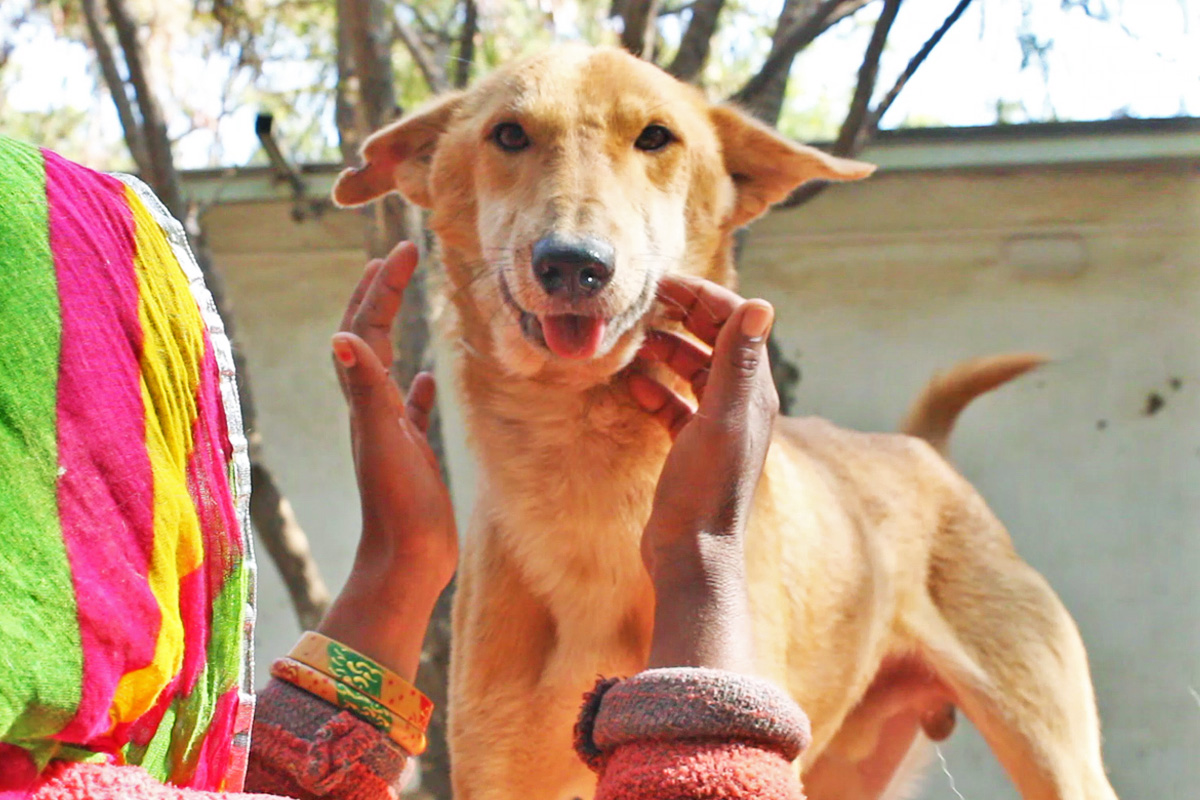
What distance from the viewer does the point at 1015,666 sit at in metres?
3.13

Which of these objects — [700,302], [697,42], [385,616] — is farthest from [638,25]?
[385,616]

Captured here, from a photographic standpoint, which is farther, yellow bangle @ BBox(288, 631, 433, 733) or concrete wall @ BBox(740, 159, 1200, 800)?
concrete wall @ BBox(740, 159, 1200, 800)

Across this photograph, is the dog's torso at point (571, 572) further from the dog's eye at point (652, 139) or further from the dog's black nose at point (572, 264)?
the dog's eye at point (652, 139)

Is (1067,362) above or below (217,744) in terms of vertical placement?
below

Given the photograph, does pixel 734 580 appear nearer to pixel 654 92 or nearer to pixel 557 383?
pixel 557 383

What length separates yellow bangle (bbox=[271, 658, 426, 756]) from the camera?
1.73 metres

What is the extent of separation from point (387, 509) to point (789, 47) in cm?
259

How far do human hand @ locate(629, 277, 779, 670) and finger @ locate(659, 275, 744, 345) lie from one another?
6 cm

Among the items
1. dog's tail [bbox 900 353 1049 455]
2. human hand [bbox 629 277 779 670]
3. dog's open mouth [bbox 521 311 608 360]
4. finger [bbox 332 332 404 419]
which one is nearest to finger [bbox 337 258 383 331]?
finger [bbox 332 332 404 419]

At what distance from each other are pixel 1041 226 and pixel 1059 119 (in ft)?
1.56

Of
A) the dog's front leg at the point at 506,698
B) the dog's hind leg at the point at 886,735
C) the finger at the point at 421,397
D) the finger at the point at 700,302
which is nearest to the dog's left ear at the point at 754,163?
the finger at the point at 700,302

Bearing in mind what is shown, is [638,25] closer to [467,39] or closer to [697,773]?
[467,39]

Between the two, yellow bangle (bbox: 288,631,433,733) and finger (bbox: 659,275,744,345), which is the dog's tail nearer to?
finger (bbox: 659,275,744,345)

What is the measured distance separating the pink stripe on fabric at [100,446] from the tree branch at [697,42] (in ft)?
11.2
